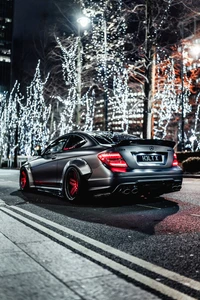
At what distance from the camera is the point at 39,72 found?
113 ft

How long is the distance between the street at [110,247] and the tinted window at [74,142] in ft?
4.00

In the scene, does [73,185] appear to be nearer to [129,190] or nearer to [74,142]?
[74,142]

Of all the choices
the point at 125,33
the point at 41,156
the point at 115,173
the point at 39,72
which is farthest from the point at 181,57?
the point at 39,72

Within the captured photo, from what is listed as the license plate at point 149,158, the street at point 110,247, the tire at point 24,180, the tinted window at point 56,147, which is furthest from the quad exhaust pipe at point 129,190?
the tire at point 24,180

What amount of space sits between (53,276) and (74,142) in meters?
4.76

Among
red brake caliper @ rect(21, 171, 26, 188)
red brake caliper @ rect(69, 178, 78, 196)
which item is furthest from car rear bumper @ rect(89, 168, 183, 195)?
red brake caliper @ rect(21, 171, 26, 188)

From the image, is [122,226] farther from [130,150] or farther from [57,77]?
[57,77]

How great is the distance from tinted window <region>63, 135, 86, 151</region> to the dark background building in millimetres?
115619

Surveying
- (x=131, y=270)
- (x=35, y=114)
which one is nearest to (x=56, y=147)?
(x=131, y=270)

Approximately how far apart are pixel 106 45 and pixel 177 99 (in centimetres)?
1894

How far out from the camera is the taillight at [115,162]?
618 centimetres

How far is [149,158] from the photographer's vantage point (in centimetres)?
647

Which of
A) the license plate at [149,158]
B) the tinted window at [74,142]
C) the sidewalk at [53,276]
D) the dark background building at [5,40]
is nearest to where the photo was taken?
the sidewalk at [53,276]

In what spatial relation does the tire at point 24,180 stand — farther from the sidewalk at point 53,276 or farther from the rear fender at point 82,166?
the sidewalk at point 53,276
